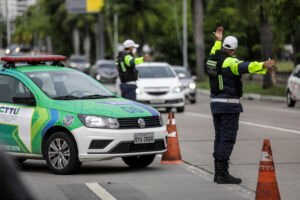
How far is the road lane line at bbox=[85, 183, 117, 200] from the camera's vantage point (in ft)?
30.1

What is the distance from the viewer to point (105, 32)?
332 feet

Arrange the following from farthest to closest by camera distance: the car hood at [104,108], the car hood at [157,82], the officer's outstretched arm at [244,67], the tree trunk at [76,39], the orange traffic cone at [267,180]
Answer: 1. the tree trunk at [76,39]
2. the car hood at [157,82]
3. the car hood at [104,108]
4. the officer's outstretched arm at [244,67]
5. the orange traffic cone at [267,180]

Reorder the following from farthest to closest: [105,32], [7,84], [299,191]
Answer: [105,32], [7,84], [299,191]

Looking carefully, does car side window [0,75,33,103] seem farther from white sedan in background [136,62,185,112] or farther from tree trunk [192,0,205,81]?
tree trunk [192,0,205,81]

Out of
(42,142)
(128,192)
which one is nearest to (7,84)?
(42,142)

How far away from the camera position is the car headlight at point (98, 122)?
10906 millimetres

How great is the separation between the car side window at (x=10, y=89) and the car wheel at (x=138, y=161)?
5.93 feet

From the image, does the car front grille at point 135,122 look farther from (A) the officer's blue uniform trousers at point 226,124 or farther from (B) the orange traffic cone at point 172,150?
(A) the officer's blue uniform trousers at point 226,124

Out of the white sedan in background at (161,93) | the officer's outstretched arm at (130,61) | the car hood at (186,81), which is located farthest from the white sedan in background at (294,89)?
the officer's outstretched arm at (130,61)

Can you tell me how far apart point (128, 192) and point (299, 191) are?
1977mm

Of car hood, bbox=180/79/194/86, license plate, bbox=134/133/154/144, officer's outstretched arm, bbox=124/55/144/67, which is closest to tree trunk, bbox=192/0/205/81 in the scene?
car hood, bbox=180/79/194/86

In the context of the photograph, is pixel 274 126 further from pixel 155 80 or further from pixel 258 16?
pixel 258 16

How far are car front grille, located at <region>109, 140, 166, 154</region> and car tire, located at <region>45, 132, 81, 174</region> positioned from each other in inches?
20.4

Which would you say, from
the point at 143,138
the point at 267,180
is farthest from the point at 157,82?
the point at 267,180
